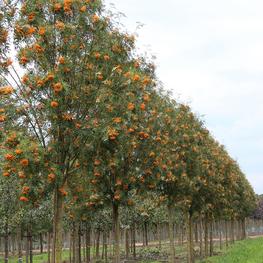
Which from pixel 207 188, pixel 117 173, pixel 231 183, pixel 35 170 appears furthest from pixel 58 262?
pixel 231 183

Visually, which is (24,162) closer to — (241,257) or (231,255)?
(241,257)

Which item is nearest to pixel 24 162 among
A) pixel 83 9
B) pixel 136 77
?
pixel 136 77

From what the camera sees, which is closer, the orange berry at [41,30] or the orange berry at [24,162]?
the orange berry at [24,162]

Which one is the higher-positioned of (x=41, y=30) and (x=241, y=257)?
(x=41, y=30)

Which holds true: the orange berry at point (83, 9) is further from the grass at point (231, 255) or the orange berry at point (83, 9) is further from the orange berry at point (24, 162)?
the grass at point (231, 255)

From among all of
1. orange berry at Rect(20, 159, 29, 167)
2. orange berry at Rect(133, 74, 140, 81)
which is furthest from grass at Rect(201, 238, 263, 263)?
orange berry at Rect(20, 159, 29, 167)

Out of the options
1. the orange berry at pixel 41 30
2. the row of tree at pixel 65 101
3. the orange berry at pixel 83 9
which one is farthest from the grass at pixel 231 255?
the orange berry at pixel 41 30

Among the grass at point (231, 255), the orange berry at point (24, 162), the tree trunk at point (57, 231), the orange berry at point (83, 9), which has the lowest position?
the grass at point (231, 255)

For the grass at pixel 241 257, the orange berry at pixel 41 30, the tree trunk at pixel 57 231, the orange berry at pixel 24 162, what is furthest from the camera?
the grass at pixel 241 257

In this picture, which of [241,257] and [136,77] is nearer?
[136,77]

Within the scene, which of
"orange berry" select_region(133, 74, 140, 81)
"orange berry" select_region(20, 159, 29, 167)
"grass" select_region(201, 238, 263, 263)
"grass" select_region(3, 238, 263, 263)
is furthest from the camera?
"grass" select_region(3, 238, 263, 263)

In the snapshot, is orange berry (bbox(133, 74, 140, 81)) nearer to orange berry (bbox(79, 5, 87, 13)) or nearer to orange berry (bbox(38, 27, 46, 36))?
orange berry (bbox(79, 5, 87, 13))

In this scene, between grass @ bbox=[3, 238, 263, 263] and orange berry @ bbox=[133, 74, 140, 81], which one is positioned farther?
grass @ bbox=[3, 238, 263, 263]

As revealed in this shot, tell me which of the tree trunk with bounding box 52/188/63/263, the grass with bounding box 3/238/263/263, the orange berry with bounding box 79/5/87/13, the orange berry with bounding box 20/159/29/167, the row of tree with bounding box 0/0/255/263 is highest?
the orange berry with bounding box 79/5/87/13
